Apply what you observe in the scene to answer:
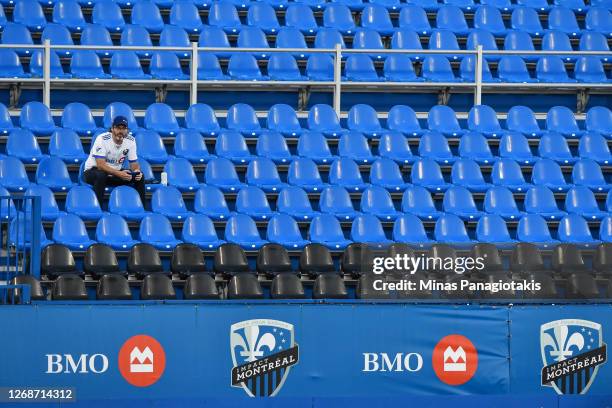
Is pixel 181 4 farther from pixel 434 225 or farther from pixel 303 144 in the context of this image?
pixel 434 225

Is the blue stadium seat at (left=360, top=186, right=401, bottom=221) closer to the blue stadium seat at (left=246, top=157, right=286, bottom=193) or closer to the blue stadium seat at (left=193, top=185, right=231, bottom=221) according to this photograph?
→ the blue stadium seat at (left=246, top=157, right=286, bottom=193)

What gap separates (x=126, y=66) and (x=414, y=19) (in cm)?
431

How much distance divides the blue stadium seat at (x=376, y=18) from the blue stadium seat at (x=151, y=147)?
4150 mm

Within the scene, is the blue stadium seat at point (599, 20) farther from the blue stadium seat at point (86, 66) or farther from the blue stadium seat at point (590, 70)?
the blue stadium seat at point (86, 66)

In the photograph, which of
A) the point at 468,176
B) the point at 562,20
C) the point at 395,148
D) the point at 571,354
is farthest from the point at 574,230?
the point at 562,20

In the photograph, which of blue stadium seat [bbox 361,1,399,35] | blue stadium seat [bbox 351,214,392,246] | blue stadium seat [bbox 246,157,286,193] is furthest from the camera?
blue stadium seat [bbox 361,1,399,35]

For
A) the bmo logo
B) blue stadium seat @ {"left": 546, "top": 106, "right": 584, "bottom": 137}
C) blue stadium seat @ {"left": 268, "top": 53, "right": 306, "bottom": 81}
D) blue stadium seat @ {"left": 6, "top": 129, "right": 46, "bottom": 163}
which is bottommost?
the bmo logo

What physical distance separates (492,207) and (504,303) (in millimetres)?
3474

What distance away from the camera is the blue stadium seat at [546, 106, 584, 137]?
59.5 ft

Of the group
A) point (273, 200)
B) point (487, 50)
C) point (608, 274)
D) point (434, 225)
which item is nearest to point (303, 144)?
point (273, 200)

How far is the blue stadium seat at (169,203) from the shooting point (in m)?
15.4

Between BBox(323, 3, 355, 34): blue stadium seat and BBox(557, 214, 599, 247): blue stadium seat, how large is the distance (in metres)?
4.57

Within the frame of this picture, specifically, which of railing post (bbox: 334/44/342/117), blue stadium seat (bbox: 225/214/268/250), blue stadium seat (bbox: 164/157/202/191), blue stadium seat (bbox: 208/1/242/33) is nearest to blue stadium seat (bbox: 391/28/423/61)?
railing post (bbox: 334/44/342/117)

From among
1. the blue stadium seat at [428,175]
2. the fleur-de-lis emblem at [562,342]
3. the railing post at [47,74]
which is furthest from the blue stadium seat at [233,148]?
the fleur-de-lis emblem at [562,342]
